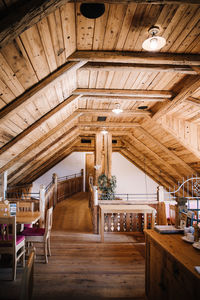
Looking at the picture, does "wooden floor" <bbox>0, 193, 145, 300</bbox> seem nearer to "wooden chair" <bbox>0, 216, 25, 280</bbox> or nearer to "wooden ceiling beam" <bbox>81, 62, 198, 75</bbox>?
"wooden chair" <bbox>0, 216, 25, 280</bbox>

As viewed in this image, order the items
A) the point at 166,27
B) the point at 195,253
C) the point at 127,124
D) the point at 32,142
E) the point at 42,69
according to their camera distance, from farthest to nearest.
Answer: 1. the point at 127,124
2. the point at 32,142
3. the point at 42,69
4. the point at 166,27
5. the point at 195,253

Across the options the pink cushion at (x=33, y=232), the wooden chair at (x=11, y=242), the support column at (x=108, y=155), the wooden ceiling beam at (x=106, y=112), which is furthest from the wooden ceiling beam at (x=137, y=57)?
the support column at (x=108, y=155)

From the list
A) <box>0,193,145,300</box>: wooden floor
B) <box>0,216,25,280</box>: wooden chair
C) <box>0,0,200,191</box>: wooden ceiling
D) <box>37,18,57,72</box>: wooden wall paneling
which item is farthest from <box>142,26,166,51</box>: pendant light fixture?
<box>0,193,145,300</box>: wooden floor

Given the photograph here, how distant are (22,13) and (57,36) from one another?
649mm

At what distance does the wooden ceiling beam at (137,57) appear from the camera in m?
2.56

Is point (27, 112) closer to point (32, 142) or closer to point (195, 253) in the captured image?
point (32, 142)

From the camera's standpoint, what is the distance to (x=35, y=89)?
2674 mm

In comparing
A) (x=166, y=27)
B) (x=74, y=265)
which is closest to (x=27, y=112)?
(x=166, y=27)

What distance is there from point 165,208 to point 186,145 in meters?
1.83

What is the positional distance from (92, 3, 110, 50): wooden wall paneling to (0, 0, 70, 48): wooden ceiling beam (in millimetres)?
589

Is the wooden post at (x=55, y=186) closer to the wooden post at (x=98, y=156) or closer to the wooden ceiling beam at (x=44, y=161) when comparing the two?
the wooden ceiling beam at (x=44, y=161)

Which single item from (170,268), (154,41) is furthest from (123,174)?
(154,41)

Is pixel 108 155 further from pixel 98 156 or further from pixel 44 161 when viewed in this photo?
pixel 44 161

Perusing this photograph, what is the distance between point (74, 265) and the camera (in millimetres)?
3357
